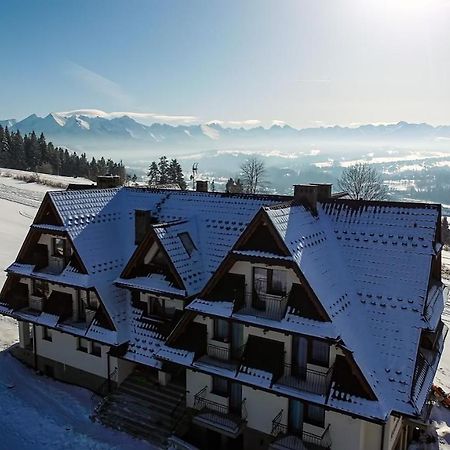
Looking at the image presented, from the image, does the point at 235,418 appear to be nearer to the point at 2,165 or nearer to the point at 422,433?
the point at 422,433

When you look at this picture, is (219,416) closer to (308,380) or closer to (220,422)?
(220,422)

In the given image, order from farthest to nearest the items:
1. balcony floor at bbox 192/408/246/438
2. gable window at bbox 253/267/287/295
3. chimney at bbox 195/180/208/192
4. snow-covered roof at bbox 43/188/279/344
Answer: chimney at bbox 195/180/208/192, snow-covered roof at bbox 43/188/279/344, balcony floor at bbox 192/408/246/438, gable window at bbox 253/267/287/295

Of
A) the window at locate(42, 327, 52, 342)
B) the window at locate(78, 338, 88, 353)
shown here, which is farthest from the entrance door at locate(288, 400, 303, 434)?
the window at locate(42, 327, 52, 342)

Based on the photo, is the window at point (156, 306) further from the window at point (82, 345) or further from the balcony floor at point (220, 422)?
the balcony floor at point (220, 422)

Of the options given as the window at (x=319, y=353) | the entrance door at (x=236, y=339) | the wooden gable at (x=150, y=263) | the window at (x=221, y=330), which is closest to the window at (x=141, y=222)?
the wooden gable at (x=150, y=263)

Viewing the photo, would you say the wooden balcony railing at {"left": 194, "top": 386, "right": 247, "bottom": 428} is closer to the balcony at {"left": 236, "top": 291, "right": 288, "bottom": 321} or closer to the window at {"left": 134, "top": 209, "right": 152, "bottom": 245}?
the balcony at {"left": 236, "top": 291, "right": 288, "bottom": 321}

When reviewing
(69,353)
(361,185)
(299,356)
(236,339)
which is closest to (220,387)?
(236,339)
